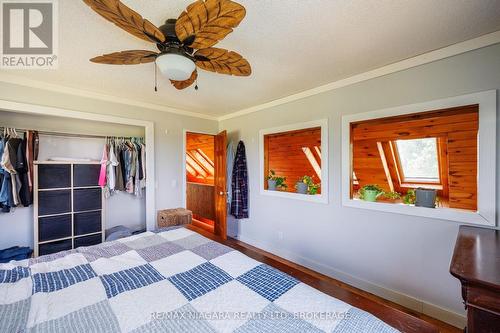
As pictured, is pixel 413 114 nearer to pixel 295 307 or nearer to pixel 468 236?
pixel 468 236

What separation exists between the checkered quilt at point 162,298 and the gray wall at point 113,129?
6.13 ft

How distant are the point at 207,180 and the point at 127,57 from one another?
15.3ft

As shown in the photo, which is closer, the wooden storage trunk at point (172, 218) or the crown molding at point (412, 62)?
the crown molding at point (412, 62)

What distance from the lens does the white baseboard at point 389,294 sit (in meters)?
1.72

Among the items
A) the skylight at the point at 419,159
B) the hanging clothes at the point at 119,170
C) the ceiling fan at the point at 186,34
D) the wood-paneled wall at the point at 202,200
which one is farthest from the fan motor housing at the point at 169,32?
the wood-paneled wall at the point at 202,200

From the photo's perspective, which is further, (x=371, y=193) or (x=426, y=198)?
(x=371, y=193)

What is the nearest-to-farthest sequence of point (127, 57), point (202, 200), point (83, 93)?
point (127, 57), point (83, 93), point (202, 200)

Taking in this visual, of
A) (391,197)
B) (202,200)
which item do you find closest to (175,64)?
(391,197)

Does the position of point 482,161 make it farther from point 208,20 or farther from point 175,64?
A: point 175,64

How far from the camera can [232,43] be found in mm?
1646

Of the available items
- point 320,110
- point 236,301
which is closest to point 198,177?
point 320,110

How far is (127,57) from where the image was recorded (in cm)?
142

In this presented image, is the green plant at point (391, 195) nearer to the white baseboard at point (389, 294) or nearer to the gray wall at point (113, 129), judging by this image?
the white baseboard at point (389, 294)

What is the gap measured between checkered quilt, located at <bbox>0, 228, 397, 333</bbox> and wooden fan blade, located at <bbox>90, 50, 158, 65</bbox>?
4.48 ft
